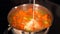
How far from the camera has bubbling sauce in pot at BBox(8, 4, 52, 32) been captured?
87cm

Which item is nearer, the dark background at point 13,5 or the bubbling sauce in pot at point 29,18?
the bubbling sauce in pot at point 29,18

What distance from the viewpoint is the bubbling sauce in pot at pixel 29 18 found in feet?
2.87

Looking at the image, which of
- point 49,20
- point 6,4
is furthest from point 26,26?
point 6,4

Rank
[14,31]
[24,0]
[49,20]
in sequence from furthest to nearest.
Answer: [24,0], [49,20], [14,31]

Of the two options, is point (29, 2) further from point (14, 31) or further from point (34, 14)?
point (14, 31)

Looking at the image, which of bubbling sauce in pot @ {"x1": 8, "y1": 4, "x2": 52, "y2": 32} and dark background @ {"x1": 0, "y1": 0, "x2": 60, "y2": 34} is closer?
Answer: bubbling sauce in pot @ {"x1": 8, "y1": 4, "x2": 52, "y2": 32}

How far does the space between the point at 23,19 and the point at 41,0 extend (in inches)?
7.4

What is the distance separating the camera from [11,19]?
0.91 m

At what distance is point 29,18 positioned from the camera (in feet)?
3.07

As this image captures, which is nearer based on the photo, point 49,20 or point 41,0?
point 49,20

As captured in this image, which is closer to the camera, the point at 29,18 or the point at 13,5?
the point at 29,18

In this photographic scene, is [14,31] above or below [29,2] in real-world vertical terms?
below

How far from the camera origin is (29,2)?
1.04 metres

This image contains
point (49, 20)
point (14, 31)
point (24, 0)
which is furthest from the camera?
point (24, 0)
